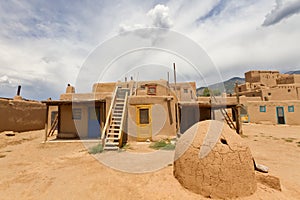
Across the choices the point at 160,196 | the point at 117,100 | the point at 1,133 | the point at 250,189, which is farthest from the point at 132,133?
the point at 1,133

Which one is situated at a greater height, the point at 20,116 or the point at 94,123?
the point at 20,116

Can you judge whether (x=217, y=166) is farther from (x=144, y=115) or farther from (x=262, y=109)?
(x=262, y=109)

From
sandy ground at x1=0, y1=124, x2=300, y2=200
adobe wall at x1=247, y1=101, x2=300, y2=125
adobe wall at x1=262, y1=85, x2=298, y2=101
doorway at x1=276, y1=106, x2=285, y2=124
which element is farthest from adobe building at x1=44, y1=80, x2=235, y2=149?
adobe wall at x1=262, y1=85, x2=298, y2=101

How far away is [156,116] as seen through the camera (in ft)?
37.9

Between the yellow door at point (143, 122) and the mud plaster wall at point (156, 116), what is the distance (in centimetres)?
20

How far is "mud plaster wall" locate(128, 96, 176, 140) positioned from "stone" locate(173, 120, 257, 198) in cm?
701

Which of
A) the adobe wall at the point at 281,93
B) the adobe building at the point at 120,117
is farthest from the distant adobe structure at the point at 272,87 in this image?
the adobe building at the point at 120,117

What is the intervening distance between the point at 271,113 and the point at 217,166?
2348 centimetres

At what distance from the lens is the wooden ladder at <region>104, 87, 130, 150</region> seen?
9094 mm

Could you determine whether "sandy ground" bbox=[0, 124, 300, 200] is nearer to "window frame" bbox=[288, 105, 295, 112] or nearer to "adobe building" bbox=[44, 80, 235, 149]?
"adobe building" bbox=[44, 80, 235, 149]

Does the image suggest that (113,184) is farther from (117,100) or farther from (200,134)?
(117,100)

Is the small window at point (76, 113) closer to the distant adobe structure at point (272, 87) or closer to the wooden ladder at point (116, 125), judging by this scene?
the wooden ladder at point (116, 125)

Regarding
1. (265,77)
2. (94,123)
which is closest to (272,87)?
(265,77)

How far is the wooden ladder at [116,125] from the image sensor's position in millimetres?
9094
